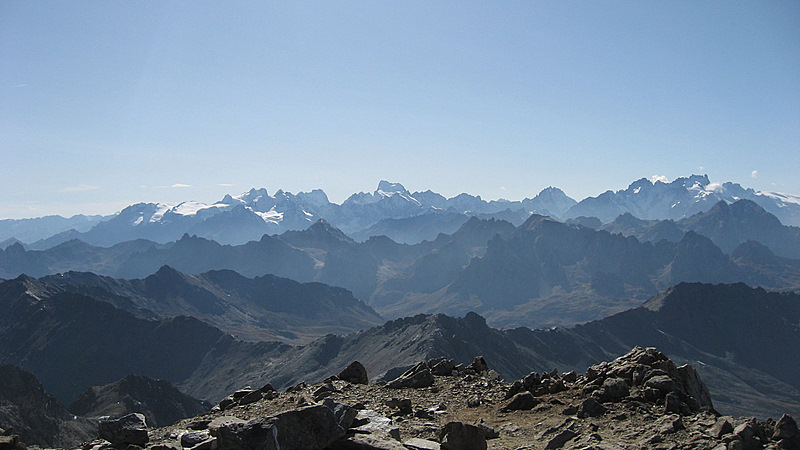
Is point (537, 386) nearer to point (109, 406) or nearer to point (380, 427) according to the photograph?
point (380, 427)

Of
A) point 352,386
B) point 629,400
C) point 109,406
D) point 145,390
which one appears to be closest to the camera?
point 629,400

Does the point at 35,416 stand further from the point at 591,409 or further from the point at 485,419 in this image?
the point at 591,409

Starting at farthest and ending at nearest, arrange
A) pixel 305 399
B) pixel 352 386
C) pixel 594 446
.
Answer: pixel 352 386 → pixel 305 399 → pixel 594 446

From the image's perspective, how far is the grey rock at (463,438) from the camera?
1491 centimetres

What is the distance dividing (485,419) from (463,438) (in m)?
6.30

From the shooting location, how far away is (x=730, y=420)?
15.4m

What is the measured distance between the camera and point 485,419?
68.3 ft

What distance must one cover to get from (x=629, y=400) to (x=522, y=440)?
15.8 feet

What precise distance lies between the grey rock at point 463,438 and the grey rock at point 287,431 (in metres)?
3.23

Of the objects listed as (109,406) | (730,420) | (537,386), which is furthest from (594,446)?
(109,406)

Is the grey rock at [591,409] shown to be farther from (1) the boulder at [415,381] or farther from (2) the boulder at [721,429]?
(1) the boulder at [415,381]

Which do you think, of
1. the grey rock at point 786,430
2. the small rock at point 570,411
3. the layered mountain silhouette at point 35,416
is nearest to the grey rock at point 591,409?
the small rock at point 570,411

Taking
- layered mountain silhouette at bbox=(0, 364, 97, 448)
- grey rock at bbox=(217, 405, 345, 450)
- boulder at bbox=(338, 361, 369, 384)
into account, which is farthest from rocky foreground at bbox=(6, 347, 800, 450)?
layered mountain silhouette at bbox=(0, 364, 97, 448)

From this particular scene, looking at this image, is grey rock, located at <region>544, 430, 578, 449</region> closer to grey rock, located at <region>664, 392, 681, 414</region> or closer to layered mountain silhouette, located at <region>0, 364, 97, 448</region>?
grey rock, located at <region>664, 392, 681, 414</region>
